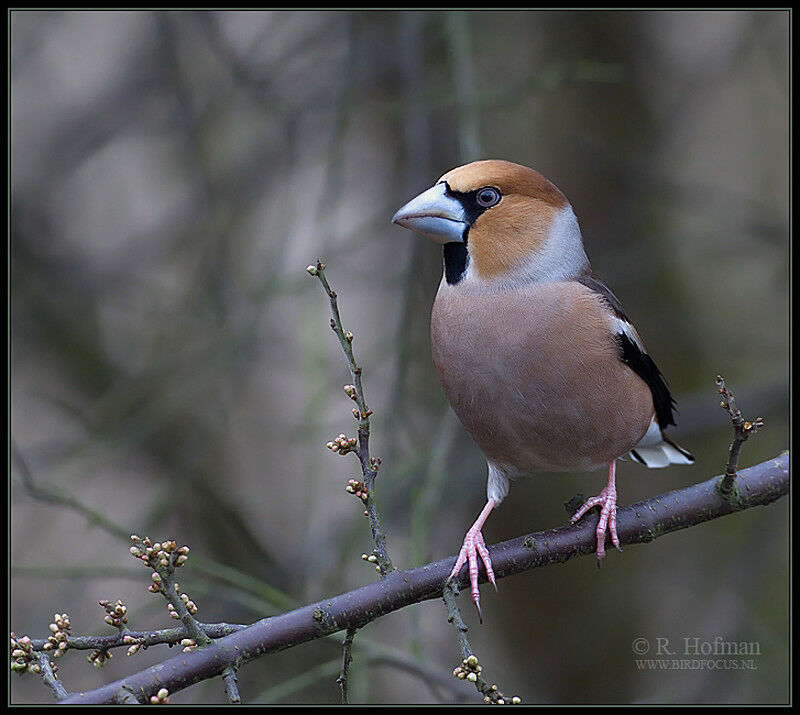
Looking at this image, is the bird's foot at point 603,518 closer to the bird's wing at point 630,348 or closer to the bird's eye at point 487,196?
the bird's wing at point 630,348

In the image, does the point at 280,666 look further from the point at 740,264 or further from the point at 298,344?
the point at 740,264

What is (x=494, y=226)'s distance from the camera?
3.54 metres

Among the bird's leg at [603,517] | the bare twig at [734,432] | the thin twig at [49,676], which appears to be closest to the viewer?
the thin twig at [49,676]

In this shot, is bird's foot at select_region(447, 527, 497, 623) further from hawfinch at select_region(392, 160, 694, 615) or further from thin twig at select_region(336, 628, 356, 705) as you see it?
thin twig at select_region(336, 628, 356, 705)

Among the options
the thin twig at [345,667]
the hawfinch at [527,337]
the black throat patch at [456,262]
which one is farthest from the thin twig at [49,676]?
the black throat patch at [456,262]

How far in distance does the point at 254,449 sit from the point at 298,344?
98 centimetres

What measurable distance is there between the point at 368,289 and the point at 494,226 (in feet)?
9.22

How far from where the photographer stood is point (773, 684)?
4750mm

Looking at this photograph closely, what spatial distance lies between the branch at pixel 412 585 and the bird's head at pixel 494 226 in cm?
98

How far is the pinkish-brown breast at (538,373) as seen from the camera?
3.33m

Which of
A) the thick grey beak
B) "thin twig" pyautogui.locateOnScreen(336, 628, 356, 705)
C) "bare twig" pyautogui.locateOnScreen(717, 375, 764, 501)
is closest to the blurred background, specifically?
the thick grey beak

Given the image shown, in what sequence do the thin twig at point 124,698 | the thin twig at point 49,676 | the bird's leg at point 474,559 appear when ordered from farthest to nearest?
the bird's leg at point 474,559, the thin twig at point 124,698, the thin twig at point 49,676

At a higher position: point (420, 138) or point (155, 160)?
point (155, 160)

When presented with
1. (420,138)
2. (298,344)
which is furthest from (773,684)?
(298,344)
